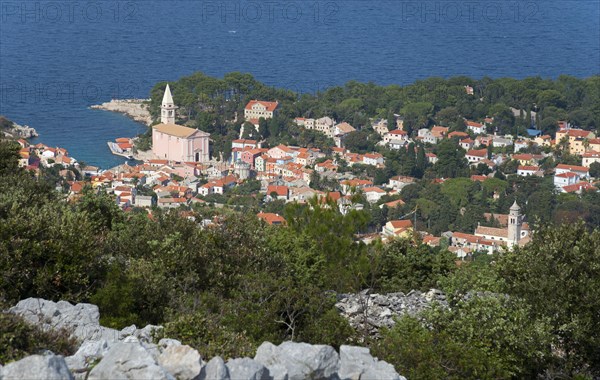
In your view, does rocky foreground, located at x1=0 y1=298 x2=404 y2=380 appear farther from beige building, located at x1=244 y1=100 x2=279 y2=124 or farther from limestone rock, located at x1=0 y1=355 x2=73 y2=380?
beige building, located at x1=244 y1=100 x2=279 y2=124

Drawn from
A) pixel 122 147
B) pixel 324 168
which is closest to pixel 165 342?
pixel 324 168

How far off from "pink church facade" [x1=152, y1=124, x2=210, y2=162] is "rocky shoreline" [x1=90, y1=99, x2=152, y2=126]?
431cm

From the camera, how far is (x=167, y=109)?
3891cm

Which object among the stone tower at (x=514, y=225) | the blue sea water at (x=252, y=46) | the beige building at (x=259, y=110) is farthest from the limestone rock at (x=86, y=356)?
the beige building at (x=259, y=110)

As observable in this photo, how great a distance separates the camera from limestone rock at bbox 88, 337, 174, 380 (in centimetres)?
434

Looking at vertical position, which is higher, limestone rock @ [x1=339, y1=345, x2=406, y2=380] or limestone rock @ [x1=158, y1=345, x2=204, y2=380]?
limestone rock @ [x1=158, y1=345, x2=204, y2=380]

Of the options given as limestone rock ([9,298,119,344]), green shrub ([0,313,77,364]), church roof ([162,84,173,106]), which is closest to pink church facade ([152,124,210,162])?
church roof ([162,84,173,106])

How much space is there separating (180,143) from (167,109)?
3.86 meters

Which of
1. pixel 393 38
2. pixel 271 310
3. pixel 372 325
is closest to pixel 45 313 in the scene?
pixel 271 310

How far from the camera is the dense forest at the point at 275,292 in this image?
6.30 m

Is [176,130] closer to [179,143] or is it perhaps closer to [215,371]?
[179,143]

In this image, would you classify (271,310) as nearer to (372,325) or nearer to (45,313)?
(372,325)

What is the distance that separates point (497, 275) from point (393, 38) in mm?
55363

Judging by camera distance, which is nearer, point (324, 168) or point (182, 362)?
point (182, 362)
